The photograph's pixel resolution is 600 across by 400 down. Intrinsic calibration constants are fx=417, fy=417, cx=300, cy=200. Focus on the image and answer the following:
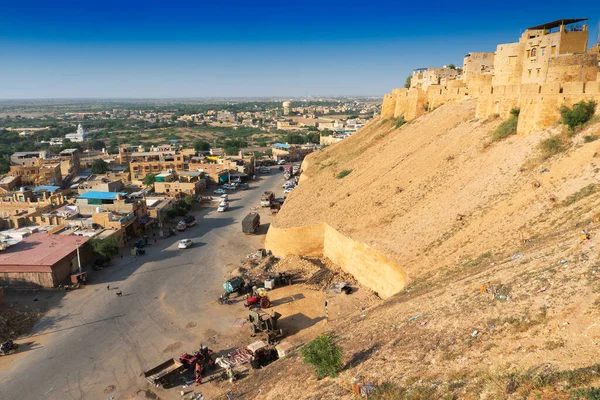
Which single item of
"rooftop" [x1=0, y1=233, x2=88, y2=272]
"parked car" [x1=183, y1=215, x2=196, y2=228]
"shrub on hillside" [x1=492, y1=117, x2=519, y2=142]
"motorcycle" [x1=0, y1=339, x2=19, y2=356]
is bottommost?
"motorcycle" [x1=0, y1=339, x2=19, y2=356]

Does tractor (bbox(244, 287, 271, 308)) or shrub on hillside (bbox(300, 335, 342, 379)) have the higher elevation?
shrub on hillside (bbox(300, 335, 342, 379))

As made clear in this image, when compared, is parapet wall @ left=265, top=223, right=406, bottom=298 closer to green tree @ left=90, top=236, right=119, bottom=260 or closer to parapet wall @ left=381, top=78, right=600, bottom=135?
green tree @ left=90, top=236, right=119, bottom=260

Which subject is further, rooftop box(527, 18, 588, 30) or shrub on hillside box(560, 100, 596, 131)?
rooftop box(527, 18, 588, 30)

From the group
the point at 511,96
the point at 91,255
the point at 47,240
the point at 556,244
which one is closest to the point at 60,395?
the point at 91,255

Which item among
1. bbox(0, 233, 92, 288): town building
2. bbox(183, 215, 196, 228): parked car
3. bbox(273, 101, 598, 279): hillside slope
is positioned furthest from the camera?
bbox(183, 215, 196, 228): parked car

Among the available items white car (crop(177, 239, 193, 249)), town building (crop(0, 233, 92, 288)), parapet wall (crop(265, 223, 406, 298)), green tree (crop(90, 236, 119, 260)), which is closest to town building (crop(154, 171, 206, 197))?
white car (crop(177, 239, 193, 249))

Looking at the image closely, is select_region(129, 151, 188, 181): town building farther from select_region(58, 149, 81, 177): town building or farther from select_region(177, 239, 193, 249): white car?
select_region(177, 239, 193, 249): white car

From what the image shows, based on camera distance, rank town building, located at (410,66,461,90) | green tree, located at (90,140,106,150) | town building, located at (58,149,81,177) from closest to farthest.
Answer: town building, located at (410,66,461,90) < town building, located at (58,149,81,177) < green tree, located at (90,140,106,150)

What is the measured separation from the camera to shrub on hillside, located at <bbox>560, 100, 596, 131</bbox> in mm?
18734

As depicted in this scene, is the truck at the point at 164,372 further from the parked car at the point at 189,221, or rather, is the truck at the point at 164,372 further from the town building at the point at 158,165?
the town building at the point at 158,165

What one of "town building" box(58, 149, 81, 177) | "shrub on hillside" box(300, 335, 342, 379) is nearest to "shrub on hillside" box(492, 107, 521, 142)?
"shrub on hillside" box(300, 335, 342, 379)

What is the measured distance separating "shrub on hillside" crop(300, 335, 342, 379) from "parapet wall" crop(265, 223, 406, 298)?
7.45 meters

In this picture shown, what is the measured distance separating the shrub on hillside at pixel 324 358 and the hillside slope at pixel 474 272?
240mm

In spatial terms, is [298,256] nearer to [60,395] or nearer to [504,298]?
[60,395]
